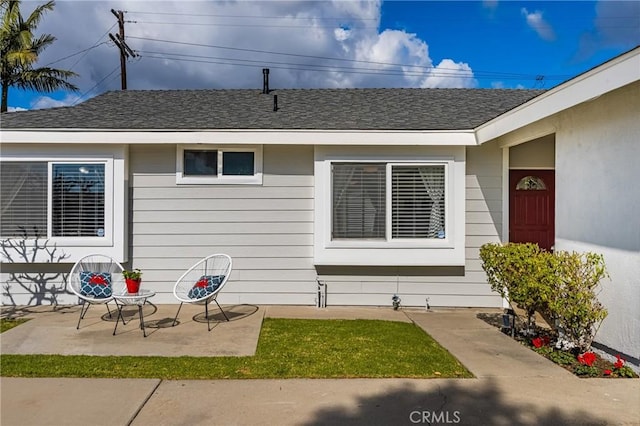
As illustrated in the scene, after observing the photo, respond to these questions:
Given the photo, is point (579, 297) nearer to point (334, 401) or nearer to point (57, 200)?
point (334, 401)


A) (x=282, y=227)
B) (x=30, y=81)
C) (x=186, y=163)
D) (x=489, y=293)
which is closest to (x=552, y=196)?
(x=489, y=293)

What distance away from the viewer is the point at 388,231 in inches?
254

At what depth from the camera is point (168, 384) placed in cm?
349

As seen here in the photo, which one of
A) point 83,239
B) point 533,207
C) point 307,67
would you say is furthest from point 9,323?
point 307,67

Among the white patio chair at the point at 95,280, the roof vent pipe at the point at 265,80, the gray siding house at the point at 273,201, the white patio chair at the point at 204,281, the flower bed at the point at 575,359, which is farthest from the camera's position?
the roof vent pipe at the point at 265,80

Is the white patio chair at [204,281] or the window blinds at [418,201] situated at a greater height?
the window blinds at [418,201]

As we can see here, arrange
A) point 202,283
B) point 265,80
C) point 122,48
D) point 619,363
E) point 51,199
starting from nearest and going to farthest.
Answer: point 619,363
point 202,283
point 51,199
point 265,80
point 122,48

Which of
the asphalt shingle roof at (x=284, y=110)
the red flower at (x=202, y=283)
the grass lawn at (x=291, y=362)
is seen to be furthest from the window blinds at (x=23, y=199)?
the grass lawn at (x=291, y=362)

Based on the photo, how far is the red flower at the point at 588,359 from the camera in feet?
13.0

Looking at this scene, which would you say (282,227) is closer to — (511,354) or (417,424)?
(511,354)

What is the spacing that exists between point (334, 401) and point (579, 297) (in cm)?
272

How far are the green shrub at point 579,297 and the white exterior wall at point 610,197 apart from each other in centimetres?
13

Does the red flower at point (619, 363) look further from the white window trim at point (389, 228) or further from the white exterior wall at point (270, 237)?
the white window trim at point (389, 228)

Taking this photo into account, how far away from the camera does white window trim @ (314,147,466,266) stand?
644 centimetres
